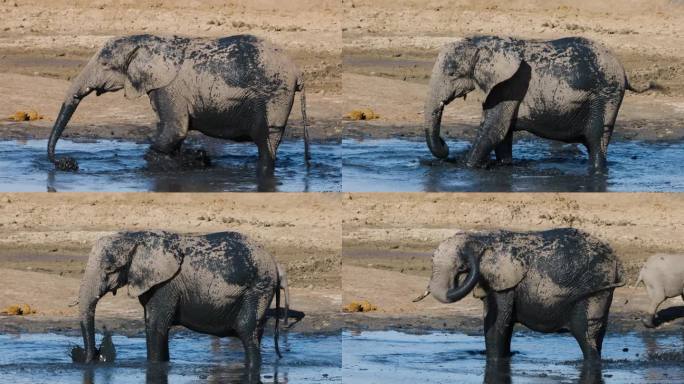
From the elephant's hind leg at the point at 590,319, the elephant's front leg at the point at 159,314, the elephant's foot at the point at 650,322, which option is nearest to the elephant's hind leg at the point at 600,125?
the elephant's foot at the point at 650,322

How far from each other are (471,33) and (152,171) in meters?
8.40

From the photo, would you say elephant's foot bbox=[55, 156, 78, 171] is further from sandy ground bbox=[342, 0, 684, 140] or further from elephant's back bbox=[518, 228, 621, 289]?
elephant's back bbox=[518, 228, 621, 289]

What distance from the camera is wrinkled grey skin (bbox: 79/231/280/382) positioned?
16.4 meters

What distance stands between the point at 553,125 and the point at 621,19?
8.74 metres

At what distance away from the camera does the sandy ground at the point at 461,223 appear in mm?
22203

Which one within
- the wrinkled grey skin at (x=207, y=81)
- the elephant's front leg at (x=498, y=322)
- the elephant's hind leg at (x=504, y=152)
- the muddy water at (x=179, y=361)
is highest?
the wrinkled grey skin at (x=207, y=81)

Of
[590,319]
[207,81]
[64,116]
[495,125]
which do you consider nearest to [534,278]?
[590,319]

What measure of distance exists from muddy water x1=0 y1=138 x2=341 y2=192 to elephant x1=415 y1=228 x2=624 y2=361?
104 inches

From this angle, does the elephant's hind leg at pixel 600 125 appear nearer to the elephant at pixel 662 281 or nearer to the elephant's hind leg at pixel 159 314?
the elephant at pixel 662 281

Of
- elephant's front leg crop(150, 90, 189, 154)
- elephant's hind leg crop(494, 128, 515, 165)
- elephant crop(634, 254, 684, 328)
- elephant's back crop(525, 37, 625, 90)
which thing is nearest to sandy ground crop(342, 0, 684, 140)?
elephant's hind leg crop(494, 128, 515, 165)

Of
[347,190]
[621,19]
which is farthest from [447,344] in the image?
[621,19]

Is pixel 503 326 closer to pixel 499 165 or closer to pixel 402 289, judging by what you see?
pixel 499 165

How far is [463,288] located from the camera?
16.3m

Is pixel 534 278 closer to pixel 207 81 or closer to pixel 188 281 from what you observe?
pixel 188 281
